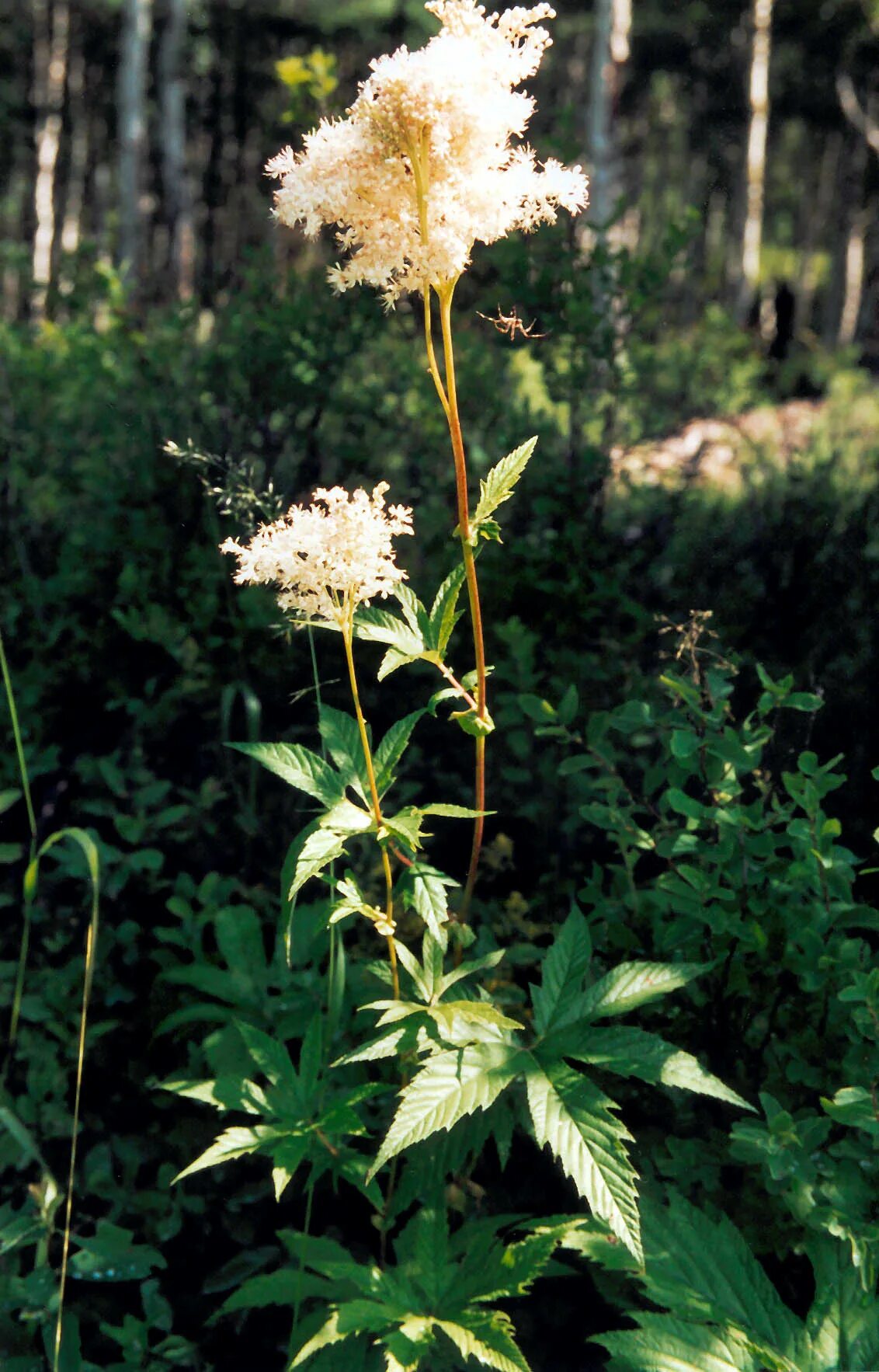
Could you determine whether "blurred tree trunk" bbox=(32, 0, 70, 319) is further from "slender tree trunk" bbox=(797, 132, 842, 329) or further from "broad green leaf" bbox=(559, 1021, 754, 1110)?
"broad green leaf" bbox=(559, 1021, 754, 1110)

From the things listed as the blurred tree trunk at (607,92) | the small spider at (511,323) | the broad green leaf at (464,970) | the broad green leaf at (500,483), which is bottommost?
the broad green leaf at (464,970)

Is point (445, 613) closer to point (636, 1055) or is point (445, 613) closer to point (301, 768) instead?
point (301, 768)

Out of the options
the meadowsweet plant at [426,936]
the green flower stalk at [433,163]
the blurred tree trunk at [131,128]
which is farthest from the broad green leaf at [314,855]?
the blurred tree trunk at [131,128]

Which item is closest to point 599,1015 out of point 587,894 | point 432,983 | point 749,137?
point 432,983

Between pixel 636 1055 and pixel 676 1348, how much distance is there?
42 cm

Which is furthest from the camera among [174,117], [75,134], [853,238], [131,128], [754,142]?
[75,134]

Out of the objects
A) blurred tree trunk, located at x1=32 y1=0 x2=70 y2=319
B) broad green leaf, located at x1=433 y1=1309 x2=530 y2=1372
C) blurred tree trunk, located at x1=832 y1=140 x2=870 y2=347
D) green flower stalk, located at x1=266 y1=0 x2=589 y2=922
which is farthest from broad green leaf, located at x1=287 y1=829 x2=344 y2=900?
blurred tree trunk, located at x1=832 y1=140 x2=870 y2=347

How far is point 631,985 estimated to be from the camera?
1836 millimetres

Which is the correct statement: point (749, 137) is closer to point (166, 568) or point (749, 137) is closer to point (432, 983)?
point (166, 568)

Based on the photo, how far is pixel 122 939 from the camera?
262 centimetres

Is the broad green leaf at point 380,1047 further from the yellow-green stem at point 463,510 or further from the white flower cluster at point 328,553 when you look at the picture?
the white flower cluster at point 328,553

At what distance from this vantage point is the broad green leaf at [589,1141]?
155cm

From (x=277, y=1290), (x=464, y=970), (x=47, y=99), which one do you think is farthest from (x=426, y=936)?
(x=47, y=99)

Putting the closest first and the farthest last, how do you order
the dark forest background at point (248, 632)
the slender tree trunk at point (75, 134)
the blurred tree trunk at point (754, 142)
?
the dark forest background at point (248, 632)
the blurred tree trunk at point (754, 142)
the slender tree trunk at point (75, 134)
